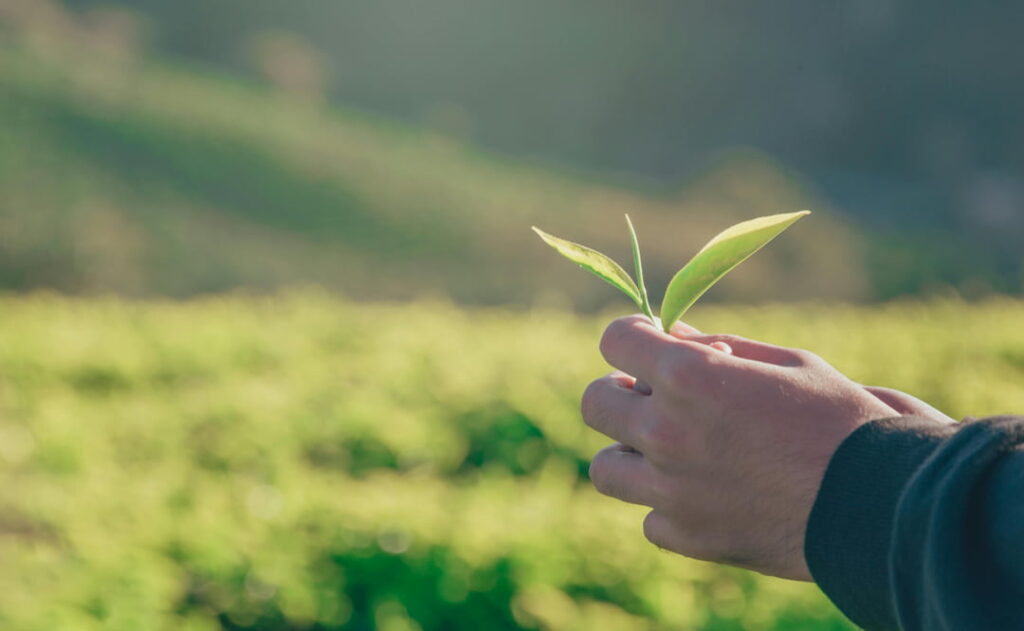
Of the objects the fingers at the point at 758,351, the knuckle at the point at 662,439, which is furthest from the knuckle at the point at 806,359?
the knuckle at the point at 662,439

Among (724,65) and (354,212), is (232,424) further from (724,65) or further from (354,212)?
(724,65)

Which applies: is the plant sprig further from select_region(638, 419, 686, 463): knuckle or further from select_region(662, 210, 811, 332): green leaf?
select_region(638, 419, 686, 463): knuckle

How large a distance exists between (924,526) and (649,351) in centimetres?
44

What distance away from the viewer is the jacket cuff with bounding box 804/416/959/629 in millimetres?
1223

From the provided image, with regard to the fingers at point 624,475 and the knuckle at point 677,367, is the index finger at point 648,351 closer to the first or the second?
the knuckle at point 677,367

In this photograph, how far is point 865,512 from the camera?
4.04 ft

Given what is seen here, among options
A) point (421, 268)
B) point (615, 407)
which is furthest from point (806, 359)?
point (421, 268)

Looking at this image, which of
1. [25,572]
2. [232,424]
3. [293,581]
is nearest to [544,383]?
[232,424]

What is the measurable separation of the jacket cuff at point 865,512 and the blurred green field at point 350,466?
53.7 inches

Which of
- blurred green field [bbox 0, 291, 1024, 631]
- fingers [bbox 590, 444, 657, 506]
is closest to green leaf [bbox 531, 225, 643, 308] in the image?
fingers [bbox 590, 444, 657, 506]

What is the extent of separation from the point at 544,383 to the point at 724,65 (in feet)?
59.3

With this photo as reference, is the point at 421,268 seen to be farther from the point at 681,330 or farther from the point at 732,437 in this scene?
the point at 732,437

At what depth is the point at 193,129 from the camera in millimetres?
16078

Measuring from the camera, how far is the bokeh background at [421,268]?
284 cm
